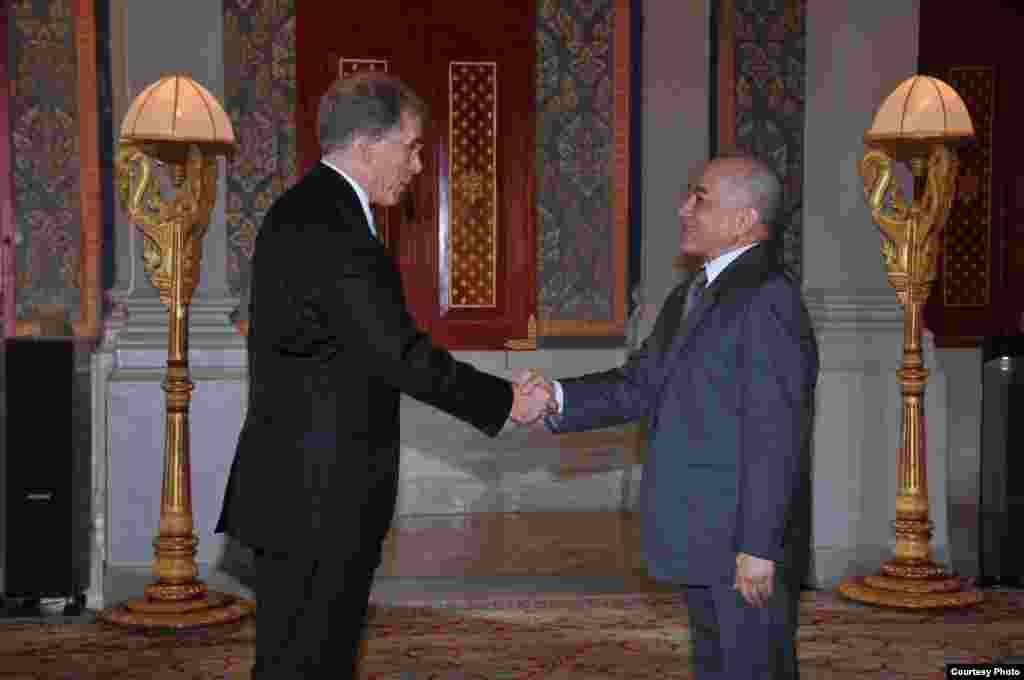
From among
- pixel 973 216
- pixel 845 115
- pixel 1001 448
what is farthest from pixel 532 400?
pixel 973 216

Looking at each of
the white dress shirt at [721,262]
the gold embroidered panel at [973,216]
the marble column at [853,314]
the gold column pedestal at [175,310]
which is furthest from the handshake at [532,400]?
the gold embroidered panel at [973,216]

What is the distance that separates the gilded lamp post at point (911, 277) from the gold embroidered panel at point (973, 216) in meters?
3.10

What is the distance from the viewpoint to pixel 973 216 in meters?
8.56

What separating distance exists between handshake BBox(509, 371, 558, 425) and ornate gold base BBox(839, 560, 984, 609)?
2.45 meters

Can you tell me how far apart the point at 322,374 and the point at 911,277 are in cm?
325

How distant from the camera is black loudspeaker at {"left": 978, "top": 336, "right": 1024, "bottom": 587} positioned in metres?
6.44

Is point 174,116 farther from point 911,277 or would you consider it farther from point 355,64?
point 355,64

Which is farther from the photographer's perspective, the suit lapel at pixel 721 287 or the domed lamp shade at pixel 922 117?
the domed lamp shade at pixel 922 117

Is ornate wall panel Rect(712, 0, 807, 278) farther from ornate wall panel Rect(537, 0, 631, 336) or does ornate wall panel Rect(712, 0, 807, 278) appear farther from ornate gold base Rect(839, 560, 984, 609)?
ornate gold base Rect(839, 560, 984, 609)

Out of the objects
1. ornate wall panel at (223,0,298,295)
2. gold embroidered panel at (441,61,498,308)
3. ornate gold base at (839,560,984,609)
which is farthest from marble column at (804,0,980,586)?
ornate wall panel at (223,0,298,295)

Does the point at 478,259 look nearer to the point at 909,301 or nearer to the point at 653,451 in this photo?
the point at 909,301

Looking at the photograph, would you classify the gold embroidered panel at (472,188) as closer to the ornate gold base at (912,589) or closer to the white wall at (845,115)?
the white wall at (845,115)

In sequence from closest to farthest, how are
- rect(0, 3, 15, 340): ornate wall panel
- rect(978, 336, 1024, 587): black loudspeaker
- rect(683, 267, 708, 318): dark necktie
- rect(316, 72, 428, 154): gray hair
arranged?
rect(316, 72, 428, 154): gray hair, rect(683, 267, 708, 318): dark necktie, rect(978, 336, 1024, 587): black loudspeaker, rect(0, 3, 15, 340): ornate wall panel

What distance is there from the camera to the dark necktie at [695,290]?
10.2 ft
